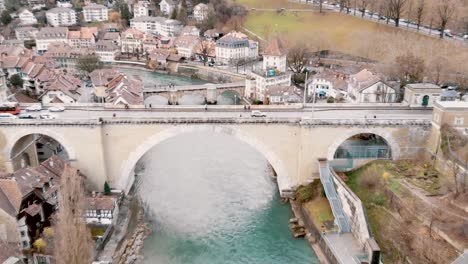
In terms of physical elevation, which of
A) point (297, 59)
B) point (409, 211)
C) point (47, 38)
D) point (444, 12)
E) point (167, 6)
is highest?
point (167, 6)

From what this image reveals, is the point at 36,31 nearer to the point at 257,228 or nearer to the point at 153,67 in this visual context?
the point at 153,67

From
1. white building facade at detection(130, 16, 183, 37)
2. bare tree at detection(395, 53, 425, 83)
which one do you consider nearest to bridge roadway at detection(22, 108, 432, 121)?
bare tree at detection(395, 53, 425, 83)

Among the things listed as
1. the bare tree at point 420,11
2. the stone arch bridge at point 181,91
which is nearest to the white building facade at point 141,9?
the stone arch bridge at point 181,91

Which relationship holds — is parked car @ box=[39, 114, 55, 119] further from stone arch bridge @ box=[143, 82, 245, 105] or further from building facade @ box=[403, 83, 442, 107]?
building facade @ box=[403, 83, 442, 107]

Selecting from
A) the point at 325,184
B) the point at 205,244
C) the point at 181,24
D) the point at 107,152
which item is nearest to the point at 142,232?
the point at 205,244

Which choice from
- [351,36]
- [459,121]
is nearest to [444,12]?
[351,36]

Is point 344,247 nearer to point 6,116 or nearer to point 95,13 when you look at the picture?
point 6,116
